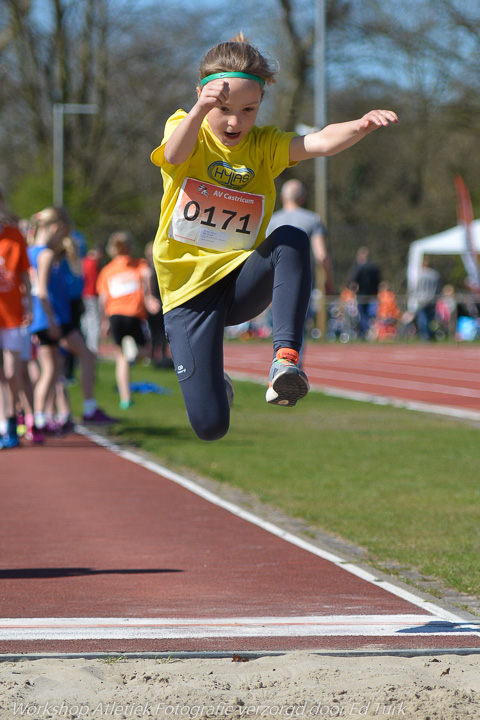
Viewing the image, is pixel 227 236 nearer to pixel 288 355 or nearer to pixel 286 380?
pixel 288 355

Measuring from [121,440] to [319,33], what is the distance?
19.4 meters

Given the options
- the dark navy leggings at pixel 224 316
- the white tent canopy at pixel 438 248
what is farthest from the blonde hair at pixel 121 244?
the white tent canopy at pixel 438 248

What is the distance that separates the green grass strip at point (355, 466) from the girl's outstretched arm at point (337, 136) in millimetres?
2262

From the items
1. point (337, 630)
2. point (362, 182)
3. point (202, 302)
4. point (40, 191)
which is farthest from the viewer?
point (362, 182)

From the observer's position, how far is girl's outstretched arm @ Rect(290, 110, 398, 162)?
4.64m

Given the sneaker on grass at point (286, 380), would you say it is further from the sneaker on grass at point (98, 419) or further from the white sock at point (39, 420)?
the sneaker on grass at point (98, 419)

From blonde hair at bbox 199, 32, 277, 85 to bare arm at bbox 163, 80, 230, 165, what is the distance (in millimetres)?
148

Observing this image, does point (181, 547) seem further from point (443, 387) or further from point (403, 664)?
point (443, 387)

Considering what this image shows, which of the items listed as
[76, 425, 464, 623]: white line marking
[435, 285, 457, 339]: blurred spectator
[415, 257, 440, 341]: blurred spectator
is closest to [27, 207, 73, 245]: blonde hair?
[76, 425, 464, 623]: white line marking

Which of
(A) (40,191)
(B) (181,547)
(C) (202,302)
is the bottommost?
(B) (181,547)

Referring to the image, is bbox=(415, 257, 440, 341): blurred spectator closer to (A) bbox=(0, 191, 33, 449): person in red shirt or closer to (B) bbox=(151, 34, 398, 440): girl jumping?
(A) bbox=(0, 191, 33, 449): person in red shirt

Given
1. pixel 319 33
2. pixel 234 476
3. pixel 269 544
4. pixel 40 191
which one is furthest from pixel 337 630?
pixel 40 191

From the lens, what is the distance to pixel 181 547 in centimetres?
673

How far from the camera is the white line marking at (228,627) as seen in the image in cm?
466
